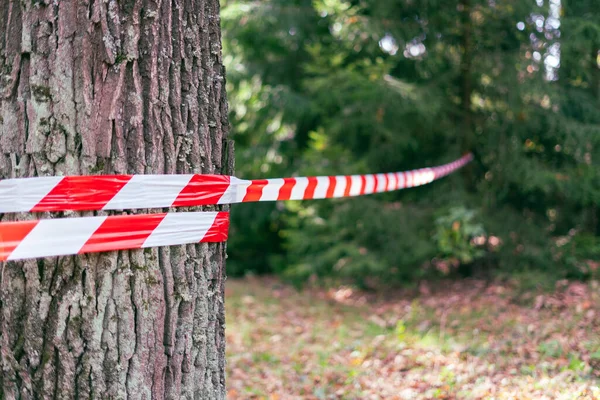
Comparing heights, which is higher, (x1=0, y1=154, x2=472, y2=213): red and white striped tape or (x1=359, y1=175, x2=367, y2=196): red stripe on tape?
(x1=0, y1=154, x2=472, y2=213): red and white striped tape

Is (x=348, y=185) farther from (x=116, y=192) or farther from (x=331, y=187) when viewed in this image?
(x=116, y=192)

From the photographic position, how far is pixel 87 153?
2.32 metres

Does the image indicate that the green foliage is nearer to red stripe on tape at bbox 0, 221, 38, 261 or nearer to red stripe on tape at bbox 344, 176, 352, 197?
red stripe on tape at bbox 344, 176, 352, 197

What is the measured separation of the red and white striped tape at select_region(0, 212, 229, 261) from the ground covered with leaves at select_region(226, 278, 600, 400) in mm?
2402

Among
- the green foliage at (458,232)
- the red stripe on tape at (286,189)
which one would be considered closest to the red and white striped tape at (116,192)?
the red stripe on tape at (286,189)

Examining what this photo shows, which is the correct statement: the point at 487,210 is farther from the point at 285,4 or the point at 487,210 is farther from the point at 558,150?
the point at 285,4

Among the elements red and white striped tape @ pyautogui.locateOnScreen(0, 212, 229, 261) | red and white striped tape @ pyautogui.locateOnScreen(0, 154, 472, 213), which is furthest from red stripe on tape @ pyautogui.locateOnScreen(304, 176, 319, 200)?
red and white striped tape @ pyautogui.locateOnScreen(0, 212, 229, 261)

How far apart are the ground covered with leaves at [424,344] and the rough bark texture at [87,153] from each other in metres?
2.31

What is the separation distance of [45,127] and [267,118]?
22.8 feet

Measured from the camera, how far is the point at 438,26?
762cm

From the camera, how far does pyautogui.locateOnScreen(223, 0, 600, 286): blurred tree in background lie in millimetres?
7160

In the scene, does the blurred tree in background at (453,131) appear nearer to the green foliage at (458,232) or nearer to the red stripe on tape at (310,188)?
the green foliage at (458,232)

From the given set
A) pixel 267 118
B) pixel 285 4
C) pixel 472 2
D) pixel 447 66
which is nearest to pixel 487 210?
pixel 447 66

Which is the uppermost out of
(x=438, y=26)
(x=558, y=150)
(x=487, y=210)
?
(x=438, y=26)
